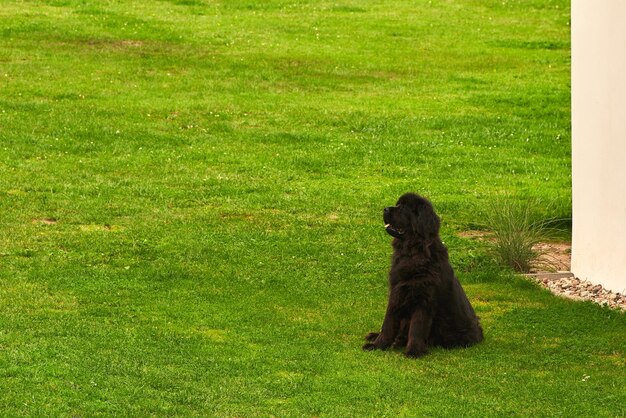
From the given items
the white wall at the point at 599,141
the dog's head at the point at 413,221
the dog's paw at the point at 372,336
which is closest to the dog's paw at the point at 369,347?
the dog's paw at the point at 372,336

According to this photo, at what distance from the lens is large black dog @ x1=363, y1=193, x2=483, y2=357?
10.2 meters

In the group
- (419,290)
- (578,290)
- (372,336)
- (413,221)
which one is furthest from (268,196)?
(419,290)

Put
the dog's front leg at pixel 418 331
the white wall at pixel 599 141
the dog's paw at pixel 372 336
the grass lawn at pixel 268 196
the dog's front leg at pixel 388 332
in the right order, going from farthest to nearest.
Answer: the white wall at pixel 599 141, the dog's paw at pixel 372 336, the dog's front leg at pixel 388 332, the dog's front leg at pixel 418 331, the grass lawn at pixel 268 196

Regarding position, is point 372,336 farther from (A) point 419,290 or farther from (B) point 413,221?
(B) point 413,221

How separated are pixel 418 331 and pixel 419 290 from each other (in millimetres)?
357

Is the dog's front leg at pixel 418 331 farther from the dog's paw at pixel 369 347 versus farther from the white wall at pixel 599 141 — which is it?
the white wall at pixel 599 141

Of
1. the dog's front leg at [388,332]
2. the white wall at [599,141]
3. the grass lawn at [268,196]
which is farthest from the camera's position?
the white wall at [599,141]

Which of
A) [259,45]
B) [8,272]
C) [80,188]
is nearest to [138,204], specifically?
[80,188]

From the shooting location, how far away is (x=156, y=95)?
22.9 m

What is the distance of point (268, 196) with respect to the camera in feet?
56.0

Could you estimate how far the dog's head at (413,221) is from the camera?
403 inches

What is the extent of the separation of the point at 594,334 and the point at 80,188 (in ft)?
27.8

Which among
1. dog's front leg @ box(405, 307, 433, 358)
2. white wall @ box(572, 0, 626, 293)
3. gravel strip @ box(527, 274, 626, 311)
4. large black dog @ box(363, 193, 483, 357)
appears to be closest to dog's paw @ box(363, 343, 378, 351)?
large black dog @ box(363, 193, 483, 357)

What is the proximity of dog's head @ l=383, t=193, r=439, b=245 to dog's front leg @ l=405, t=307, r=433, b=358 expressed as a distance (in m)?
0.62
